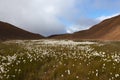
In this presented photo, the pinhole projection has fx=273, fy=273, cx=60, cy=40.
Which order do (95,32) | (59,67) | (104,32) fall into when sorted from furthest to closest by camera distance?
(95,32) < (104,32) < (59,67)

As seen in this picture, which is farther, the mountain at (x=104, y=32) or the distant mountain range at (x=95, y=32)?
the distant mountain range at (x=95, y=32)

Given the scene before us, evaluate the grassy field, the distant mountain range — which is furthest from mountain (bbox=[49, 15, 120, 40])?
the grassy field

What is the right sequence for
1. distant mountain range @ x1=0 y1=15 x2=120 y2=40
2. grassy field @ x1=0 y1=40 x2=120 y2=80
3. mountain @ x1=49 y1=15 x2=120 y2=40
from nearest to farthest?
1. grassy field @ x1=0 y1=40 x2=120 y2=80
2. mountain @ x1=49 y1=15 x2=120 y2=40
3. distant mountain range @ x1=0 y1=15 x2=120 y2=40

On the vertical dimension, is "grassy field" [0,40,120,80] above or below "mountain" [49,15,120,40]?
below

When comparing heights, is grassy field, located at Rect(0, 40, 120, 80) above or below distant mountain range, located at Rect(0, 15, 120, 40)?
below

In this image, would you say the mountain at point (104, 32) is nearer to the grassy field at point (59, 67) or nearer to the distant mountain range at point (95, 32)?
the distant mountain range at point (95, 32)

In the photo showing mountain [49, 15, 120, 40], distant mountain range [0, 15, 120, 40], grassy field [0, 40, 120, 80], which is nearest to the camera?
grassy field [0, 40, 120, 80]

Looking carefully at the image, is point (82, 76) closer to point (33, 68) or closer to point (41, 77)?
point (41, 77)

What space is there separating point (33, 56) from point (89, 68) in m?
5.40

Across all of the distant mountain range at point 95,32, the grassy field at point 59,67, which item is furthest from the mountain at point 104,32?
the grassy field at point 59,67

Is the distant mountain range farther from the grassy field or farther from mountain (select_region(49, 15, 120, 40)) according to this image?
the grassy field

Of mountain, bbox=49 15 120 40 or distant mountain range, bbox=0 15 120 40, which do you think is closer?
mountain, bbox=49 15 120 40

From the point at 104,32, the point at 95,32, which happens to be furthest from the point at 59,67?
the point at 95,32

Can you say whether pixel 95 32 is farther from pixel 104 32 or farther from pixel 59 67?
pixel 59 67
